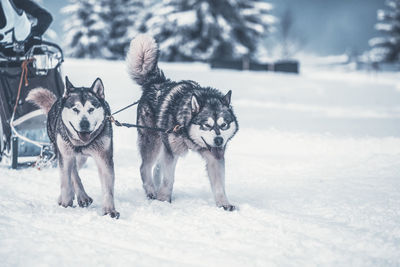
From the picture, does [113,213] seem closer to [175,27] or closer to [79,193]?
[79,193]

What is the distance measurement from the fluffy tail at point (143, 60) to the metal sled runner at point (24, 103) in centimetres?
133

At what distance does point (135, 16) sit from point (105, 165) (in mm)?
28458

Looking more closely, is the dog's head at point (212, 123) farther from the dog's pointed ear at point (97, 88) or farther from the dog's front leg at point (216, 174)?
the dog's pointed ear at point (97, 88)

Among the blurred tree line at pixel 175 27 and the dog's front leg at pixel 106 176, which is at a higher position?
the blurred tree line at pixel 175 27

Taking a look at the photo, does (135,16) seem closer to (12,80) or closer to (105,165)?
(12,80)

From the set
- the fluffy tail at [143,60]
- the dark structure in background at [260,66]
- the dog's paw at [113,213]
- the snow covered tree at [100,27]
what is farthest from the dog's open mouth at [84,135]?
the snow covered tree at [100,27]

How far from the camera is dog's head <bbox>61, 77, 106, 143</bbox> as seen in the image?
3381 millimetres

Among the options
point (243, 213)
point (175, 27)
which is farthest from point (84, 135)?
point (175, 27)

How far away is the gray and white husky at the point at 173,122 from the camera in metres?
3.78

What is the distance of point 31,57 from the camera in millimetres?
5320

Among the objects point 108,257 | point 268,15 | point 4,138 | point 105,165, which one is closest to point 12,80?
point 4,138

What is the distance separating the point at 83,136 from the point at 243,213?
155 cm

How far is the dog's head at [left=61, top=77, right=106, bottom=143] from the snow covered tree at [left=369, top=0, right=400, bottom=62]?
34.3 meters

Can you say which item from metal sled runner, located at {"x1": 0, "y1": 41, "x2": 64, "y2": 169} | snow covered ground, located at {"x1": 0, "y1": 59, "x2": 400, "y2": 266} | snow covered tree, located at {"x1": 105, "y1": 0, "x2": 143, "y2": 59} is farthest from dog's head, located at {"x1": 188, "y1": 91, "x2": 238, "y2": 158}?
snow covered tree, located at {"x1": 105, "y1": 0, "x2": 143, "y2": 59}
